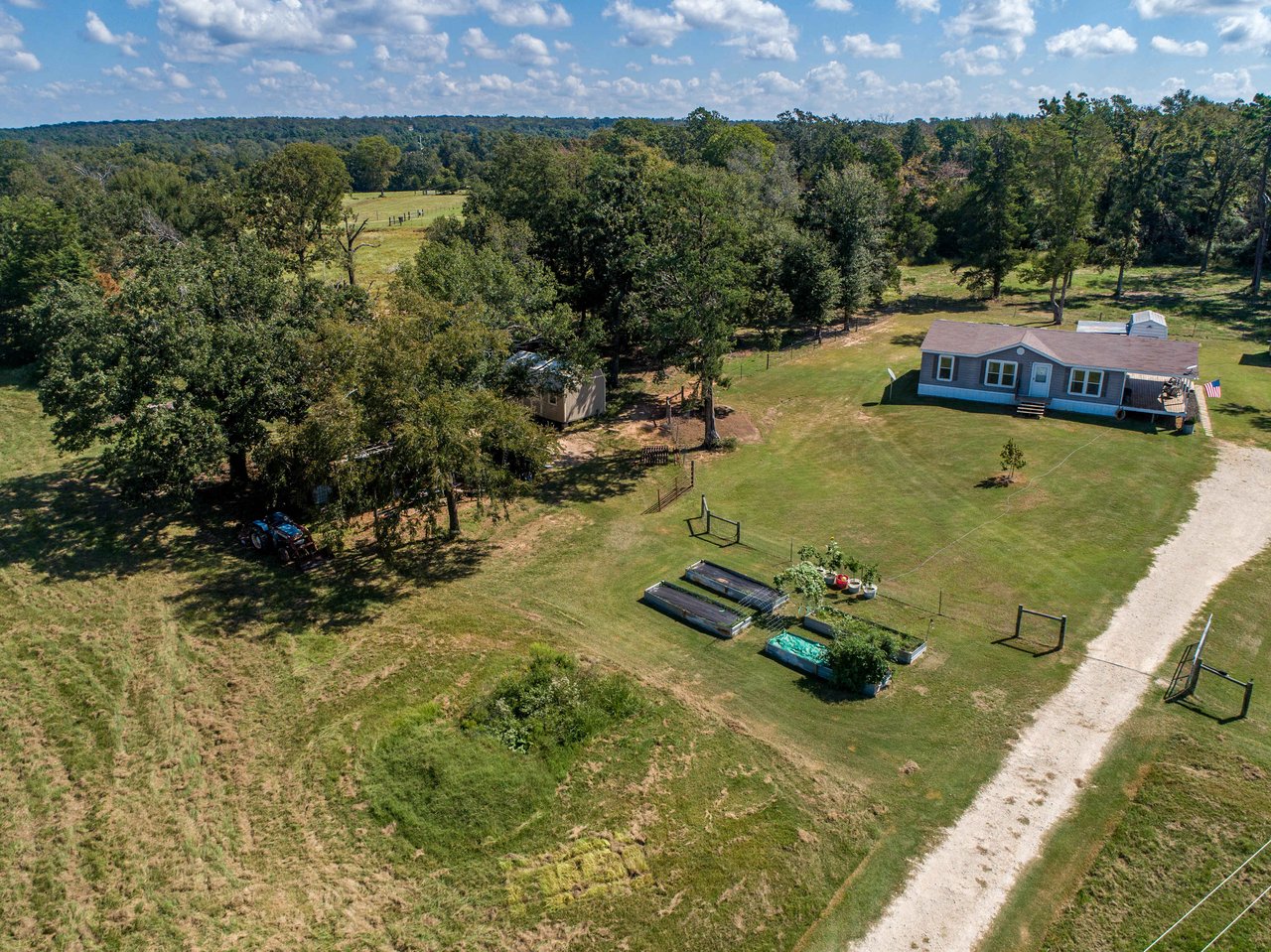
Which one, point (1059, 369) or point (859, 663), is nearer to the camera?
point (859, 663)

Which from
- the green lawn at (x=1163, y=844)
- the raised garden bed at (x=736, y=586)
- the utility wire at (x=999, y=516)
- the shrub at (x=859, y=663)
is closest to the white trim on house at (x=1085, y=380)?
the utility wire at (x=999, y=516)

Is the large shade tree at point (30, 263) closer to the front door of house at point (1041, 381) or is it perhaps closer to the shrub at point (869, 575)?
the shrub at point (869, 575)

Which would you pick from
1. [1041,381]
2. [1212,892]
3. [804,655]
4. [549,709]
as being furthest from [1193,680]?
[1041,381]

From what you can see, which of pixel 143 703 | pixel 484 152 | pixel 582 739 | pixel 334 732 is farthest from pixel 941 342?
pixel 484 152

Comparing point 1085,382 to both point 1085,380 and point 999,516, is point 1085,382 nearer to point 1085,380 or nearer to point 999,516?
point 1085,380

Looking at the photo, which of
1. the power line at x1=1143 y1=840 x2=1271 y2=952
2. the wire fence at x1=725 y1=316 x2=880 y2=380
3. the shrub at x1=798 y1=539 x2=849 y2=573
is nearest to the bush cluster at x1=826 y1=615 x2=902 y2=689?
the shrub at x1=798 y1=539 x2=849 y2=573

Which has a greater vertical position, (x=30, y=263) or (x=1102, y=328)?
(x=30, y=263)
